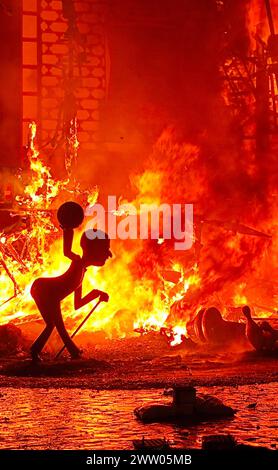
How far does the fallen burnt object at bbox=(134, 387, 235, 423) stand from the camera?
9516mm

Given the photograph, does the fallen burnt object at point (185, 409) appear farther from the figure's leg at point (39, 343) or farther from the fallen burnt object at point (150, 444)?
the figure's leg at point (39, 343)

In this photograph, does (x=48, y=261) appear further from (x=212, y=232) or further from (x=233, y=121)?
(x=233, y=121)

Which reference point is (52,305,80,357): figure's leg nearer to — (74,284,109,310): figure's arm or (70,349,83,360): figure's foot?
(70,349,83,360): figure's foot

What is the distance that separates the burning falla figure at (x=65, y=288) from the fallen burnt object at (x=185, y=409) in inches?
164

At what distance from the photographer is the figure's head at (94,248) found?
558 inches

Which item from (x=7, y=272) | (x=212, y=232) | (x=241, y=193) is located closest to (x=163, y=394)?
(x=7, y=272)

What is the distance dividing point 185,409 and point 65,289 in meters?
4.62

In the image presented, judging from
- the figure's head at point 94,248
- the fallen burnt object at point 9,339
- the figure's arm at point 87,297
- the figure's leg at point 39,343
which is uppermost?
the figure's head at point 94,248

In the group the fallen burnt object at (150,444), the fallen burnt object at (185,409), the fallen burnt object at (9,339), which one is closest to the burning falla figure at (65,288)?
the fallen burnt object at (9,339)

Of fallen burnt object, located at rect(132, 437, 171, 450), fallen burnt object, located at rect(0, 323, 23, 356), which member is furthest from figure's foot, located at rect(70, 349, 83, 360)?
fallen burnt object, located at rect(132, 437, 171, 450)

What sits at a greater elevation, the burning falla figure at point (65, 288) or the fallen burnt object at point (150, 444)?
the burning falla figure at point (65, 288)

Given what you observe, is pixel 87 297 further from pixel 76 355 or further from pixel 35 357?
pixel 35 357

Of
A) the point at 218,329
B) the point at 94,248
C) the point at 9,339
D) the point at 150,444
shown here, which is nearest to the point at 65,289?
the point at 94,248

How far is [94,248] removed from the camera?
14172mm
